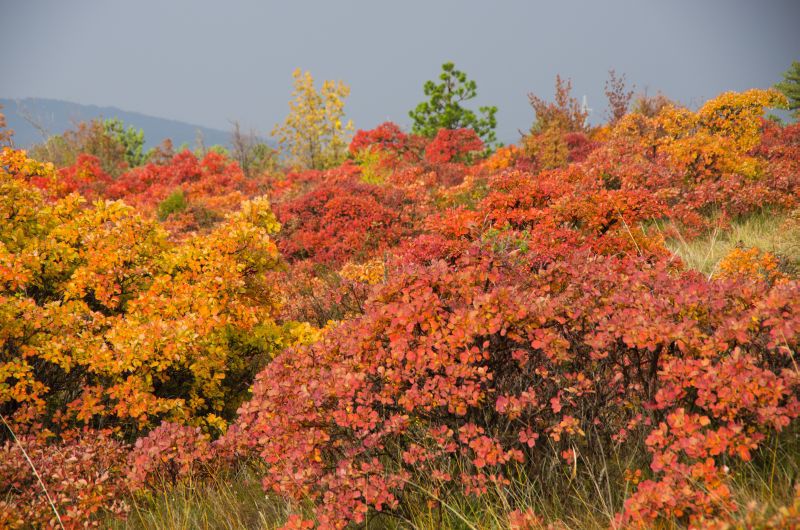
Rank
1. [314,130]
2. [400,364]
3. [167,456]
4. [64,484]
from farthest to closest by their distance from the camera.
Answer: [314,130] → [167,456] → [64,484] → [400,364]

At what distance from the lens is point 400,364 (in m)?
2.88

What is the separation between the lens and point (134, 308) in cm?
475

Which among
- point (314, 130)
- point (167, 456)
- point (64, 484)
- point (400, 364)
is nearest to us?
point (400, 364)

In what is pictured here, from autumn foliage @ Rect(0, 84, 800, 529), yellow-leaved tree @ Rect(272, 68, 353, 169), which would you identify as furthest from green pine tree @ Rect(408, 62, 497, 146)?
autumn foliage @ Rect(0, 84, 800, 529)

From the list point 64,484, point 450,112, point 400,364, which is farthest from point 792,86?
point 64,484

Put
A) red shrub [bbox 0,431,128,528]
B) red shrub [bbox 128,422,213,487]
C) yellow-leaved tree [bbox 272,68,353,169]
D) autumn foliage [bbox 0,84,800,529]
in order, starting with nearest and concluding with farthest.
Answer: autumn foliage [bbox 0,84,800,529], red shrub [bbox 0,431,128,528], red shrub [bbox 128,422,213,487], yellow-leaved tree [bbox 272,68,353,169]

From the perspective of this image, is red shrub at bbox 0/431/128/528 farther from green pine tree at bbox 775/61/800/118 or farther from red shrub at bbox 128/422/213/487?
green pine tree at bbox 775/61/800/118

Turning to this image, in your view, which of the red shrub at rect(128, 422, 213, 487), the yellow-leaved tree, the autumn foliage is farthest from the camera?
the yellow-leaved tree

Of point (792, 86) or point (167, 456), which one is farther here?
point (792, 86)

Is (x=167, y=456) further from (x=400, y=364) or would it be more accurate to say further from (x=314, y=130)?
(x=314, y=130)

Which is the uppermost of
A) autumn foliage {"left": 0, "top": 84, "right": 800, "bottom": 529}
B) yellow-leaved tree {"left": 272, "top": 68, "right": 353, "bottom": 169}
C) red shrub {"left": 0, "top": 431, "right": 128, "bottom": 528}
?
yellow-leaved tree {"left": 272, "top": 68, "right": 353, "bottom": 169}

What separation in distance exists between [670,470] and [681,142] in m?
9.58

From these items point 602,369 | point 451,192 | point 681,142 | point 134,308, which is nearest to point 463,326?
point 602,369

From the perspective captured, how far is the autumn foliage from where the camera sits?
249 centimetres
